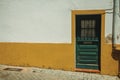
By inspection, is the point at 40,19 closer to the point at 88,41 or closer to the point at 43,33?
the point at 43,33

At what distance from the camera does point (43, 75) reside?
9008 millimetres

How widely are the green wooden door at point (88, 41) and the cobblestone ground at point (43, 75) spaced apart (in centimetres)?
51

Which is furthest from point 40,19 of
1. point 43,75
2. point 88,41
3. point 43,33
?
point 43,75

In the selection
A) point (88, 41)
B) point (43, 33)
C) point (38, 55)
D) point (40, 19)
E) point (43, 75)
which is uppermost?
point (40, 19)

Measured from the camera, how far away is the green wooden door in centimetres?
948

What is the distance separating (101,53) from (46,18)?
8.56ft

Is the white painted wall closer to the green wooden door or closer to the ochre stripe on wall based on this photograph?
the ochre stripe on wall

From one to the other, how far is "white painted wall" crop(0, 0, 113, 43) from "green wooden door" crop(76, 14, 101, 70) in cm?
44

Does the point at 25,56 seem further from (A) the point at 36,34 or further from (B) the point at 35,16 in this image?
(B) the point at 35,16

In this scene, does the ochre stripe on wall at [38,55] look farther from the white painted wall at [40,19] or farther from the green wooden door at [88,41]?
the green wooden door at [88,41]

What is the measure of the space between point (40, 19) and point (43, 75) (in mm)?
2300

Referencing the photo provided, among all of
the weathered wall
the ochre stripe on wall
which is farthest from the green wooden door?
the ochre stripe on wall

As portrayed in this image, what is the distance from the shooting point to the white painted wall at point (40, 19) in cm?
932

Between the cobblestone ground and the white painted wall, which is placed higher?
the white painted wall
